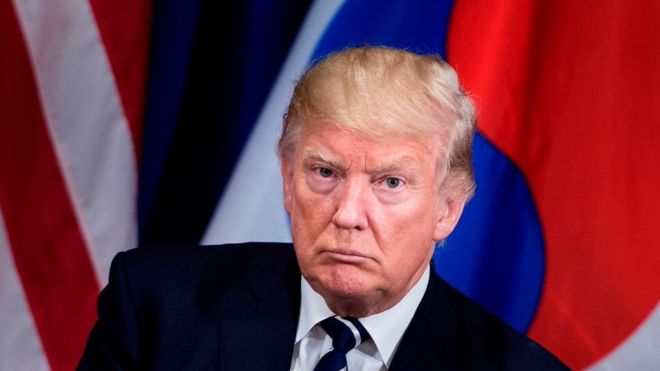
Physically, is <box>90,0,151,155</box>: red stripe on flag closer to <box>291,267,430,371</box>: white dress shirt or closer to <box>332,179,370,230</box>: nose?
<box>291,267,430,371</box>: white dress shirt

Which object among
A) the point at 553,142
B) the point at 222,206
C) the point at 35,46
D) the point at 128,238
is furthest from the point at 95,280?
the point at 553,142

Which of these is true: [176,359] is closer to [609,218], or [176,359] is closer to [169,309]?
[169,309]

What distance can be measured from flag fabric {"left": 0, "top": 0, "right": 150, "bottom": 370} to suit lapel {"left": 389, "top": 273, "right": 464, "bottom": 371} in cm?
94

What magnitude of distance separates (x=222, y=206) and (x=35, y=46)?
51 cm

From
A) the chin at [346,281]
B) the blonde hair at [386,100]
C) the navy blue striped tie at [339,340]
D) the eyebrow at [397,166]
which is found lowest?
the navy blue striped tie at [339,340]

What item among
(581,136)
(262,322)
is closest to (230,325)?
(262,322)

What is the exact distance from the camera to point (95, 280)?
2.51 meters

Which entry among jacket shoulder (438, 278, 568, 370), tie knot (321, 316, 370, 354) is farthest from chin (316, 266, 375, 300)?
jacket shoulder (438, 278, 568, 370)

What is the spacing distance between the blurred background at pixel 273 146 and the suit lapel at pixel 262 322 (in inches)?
22.3

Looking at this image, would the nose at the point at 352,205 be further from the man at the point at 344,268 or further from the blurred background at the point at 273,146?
the blurred background at the point at 273,146

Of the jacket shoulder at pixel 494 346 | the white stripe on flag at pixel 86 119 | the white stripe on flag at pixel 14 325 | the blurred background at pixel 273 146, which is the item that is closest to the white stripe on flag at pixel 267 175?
the blurred background at pixel 273 146

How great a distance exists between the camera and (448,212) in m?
1.70

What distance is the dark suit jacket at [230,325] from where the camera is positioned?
1703mm

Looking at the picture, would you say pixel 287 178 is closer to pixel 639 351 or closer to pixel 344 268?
pixel 344 268
